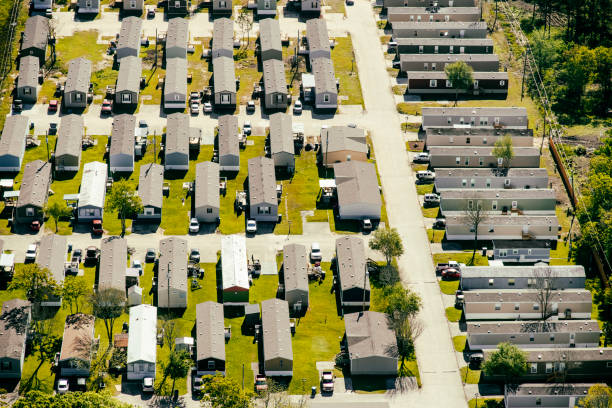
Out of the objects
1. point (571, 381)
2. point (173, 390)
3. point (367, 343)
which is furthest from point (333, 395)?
point (571, 381)

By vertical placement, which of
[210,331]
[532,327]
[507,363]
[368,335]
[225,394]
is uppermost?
[210,331]

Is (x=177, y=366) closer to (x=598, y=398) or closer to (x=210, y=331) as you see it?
(x=210, y=331)

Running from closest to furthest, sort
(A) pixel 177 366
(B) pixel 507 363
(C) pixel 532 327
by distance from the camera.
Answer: (A) pixel 177 366 < (B) pixel 507 363 < (C) pixel 532 327

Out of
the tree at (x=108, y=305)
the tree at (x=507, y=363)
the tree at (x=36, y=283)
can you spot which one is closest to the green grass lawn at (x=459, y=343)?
the tree at (x=507, y=363)

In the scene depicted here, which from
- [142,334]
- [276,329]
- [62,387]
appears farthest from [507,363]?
[62,387]

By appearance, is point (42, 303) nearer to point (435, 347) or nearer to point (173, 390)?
point (173, 390)

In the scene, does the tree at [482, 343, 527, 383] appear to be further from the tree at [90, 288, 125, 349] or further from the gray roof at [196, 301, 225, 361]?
the tree at [90, 288, 125, 349]

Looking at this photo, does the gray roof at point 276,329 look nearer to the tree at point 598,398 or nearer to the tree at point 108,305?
the tree at point 108,305

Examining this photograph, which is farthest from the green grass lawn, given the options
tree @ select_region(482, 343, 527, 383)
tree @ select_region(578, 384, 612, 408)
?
tree @ select_region(578, 384, 612, 408)
